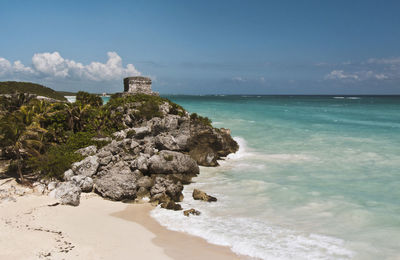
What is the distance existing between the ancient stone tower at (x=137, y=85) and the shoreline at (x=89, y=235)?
76.7ft

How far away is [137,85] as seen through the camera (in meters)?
35.7

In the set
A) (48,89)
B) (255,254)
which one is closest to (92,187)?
(255,254)

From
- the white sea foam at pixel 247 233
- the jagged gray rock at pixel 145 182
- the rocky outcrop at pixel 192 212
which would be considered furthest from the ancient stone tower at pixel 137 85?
the rocky outcrop at pixel 192 212

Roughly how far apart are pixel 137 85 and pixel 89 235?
27.1 m

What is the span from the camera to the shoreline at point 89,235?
9406 mm

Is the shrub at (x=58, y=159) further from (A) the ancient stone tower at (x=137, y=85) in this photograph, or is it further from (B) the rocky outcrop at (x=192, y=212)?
(A) the ancient stone tower at (x=137, y=85)

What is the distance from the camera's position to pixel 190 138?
79.2ft

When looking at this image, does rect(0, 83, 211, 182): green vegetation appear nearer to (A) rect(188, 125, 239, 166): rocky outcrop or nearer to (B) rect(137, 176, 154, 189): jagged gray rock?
(A) rect(188, 125, 239, 166): rocky outcrop

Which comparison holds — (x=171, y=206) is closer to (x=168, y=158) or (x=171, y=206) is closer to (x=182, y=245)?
(x=182, y=245)

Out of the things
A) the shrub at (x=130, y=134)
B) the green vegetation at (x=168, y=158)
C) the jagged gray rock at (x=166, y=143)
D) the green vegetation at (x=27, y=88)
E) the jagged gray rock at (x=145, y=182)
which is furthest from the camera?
the green vegetation at (x=27, y=88)

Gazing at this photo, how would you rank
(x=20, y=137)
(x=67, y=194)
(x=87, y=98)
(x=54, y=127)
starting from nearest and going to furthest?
(x=67, y=194) → (x=20, y=137) → (x=54, y=127) → (x=87, y=98)

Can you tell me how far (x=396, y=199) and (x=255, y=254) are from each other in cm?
1076

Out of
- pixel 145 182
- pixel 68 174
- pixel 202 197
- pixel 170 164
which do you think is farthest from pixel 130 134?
pixel 202 197

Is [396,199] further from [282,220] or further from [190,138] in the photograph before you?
→ [190,138]
